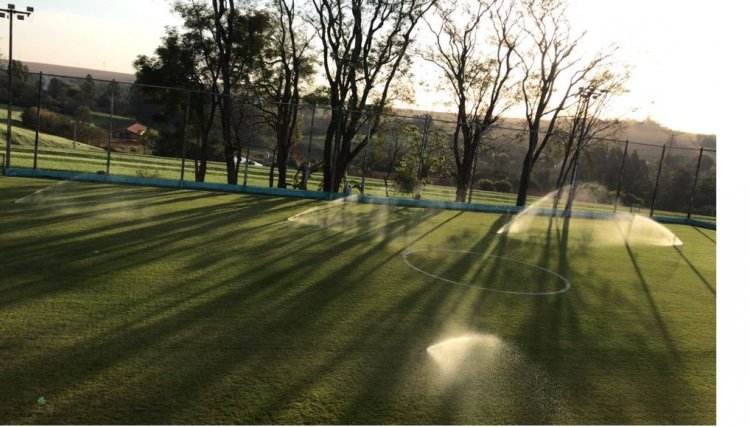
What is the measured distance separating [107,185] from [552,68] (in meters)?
25.1

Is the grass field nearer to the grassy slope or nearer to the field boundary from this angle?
the field boundary

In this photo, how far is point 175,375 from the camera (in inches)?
173

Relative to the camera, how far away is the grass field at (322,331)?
4.17 metres

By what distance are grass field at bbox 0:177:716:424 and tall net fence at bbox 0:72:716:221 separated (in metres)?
9.06

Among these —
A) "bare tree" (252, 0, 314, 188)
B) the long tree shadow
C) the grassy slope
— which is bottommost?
the grassy slope

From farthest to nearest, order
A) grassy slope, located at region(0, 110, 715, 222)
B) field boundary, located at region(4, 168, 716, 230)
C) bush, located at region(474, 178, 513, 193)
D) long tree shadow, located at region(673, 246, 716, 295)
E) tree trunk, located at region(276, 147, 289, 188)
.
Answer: bush, located at region(474, 178, 513, 193)
grassy slope, located at region(0, 110, 715, 222)
tree trunk, located at region(276, 147, 289, 188)
field boundary, located at region(4, 168, 716, 230)
long tree shadow, located at region(673, 246, 716, 295)

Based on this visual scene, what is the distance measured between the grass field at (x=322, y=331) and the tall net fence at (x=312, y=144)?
9.06 metres

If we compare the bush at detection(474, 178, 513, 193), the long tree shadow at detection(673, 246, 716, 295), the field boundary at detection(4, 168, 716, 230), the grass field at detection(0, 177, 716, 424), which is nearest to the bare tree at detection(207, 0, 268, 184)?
the field boundary at detection(4, 168, 716, 230)

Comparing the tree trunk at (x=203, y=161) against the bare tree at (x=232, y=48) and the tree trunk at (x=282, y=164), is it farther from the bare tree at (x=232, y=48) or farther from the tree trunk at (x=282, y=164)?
the tree trunk at (x=282, y=164)

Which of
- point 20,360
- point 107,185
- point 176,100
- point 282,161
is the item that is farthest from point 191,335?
point 282,161

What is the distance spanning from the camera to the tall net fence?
21562 millimetres

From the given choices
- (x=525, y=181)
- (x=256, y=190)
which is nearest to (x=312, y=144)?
(x=256, y=190)

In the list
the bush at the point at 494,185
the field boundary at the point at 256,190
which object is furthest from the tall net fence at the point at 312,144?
the bush at the point at 494,185

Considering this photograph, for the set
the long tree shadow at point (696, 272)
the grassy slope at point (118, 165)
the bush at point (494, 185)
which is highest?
the bush at point (494, 185)
